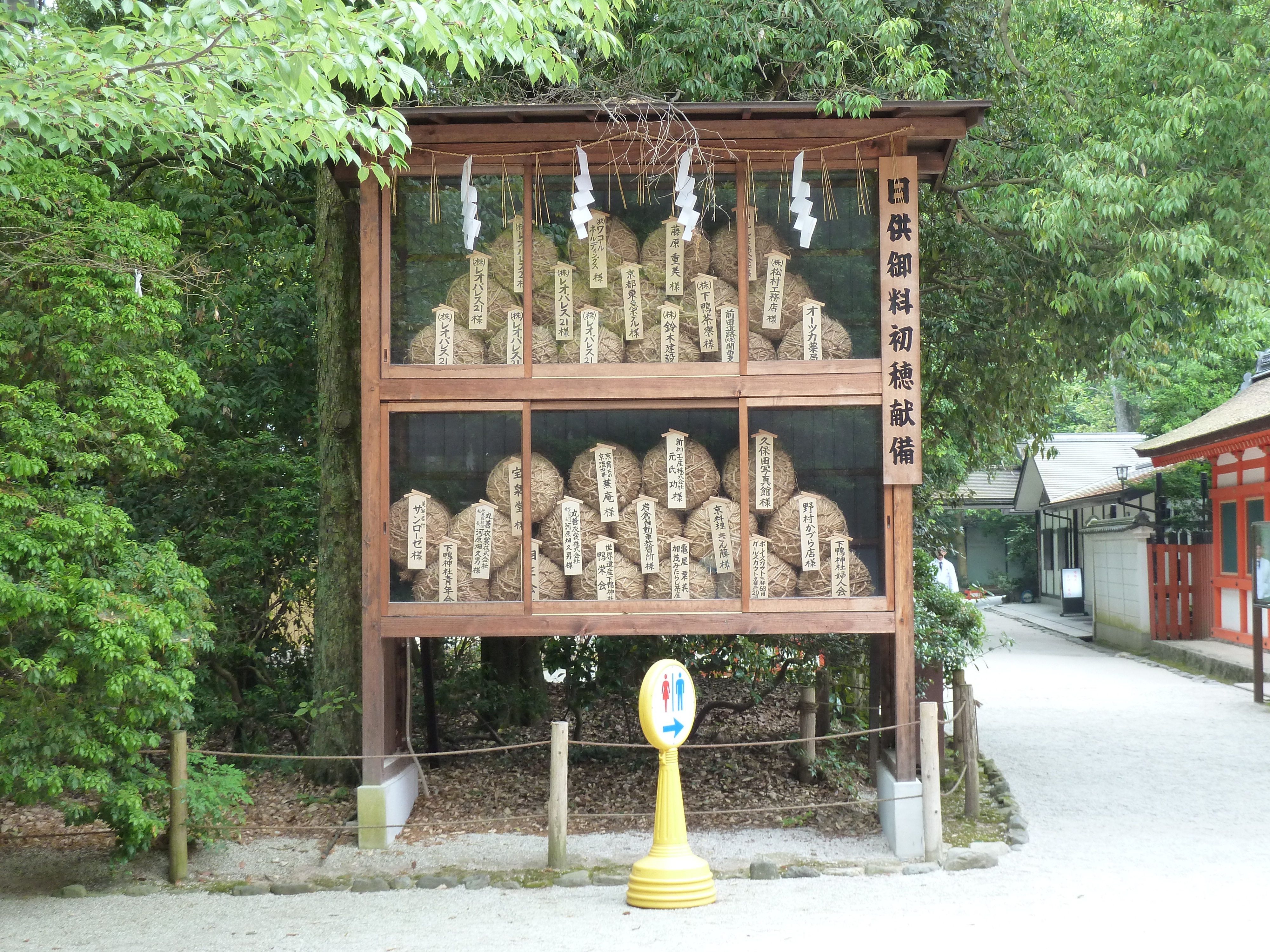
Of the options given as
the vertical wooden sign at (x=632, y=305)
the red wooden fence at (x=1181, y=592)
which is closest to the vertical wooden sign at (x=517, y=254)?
the vertical wooden sign at (x=632, y=305)

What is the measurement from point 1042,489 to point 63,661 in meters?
28.8

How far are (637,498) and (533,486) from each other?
2.39ft

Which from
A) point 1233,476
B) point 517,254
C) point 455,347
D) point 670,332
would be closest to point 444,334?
point 455,347

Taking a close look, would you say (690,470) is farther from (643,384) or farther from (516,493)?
(516,493)

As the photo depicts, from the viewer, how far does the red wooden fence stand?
64.6ft

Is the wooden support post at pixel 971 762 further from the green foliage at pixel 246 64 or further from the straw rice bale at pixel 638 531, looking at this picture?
the green foliage at pixel 246 64

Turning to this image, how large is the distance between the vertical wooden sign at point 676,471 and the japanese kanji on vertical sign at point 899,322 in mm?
1356

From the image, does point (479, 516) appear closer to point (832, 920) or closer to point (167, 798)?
point (167, 798)

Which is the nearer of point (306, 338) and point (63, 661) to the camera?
point (63, 661)

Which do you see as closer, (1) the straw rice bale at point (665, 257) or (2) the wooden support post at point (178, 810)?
(2) the wooden support post at point (178, 810)

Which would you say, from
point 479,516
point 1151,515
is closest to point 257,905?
point 479,516

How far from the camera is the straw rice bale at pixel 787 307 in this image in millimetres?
7699

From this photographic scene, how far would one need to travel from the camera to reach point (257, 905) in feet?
21.6

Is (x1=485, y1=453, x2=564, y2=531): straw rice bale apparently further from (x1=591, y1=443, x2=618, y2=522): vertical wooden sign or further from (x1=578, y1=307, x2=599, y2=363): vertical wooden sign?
(x1=578, y1=307, x2=599, y2=363): vertical wooden sign
